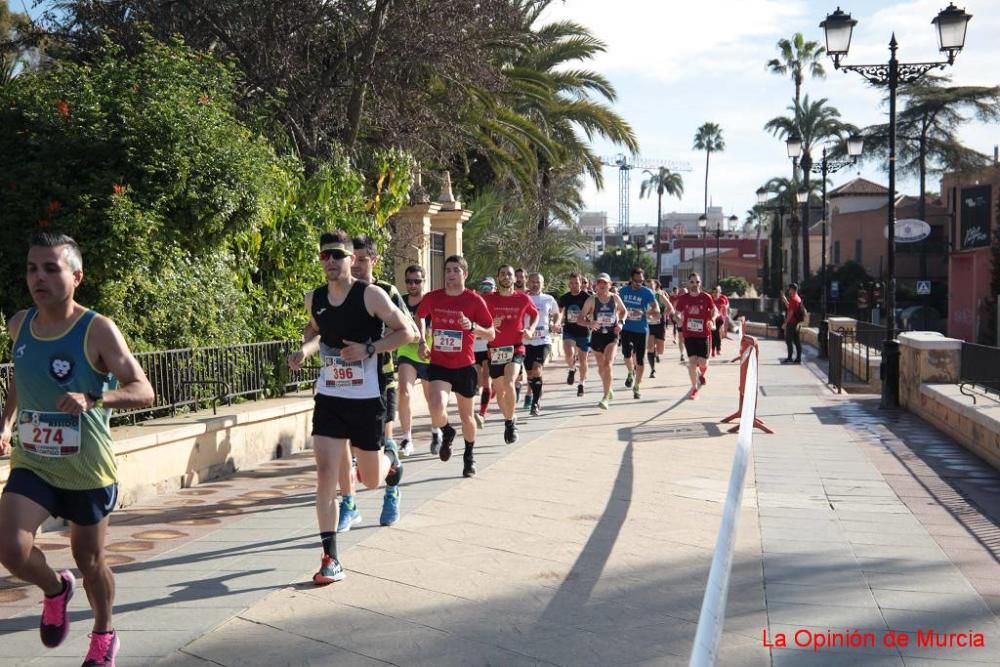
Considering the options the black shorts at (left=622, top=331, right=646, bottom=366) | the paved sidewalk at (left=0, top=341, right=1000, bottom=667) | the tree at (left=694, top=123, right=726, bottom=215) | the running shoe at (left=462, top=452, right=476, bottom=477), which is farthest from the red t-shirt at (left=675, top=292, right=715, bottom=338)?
the tree at (left=694, top=123, right=726, bottom=215)

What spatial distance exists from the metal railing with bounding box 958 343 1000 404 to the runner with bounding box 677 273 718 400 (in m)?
3.72

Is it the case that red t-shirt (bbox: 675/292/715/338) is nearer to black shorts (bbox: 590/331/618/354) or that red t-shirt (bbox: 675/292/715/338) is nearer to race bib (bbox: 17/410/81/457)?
black shorts (bbox: 590/331/618/354)

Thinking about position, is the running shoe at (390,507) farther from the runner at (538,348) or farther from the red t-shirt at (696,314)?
the red t-shirt at (696,314)

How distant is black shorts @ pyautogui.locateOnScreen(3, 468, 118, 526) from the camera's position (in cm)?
437

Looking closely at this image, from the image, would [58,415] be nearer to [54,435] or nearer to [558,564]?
[54,435]

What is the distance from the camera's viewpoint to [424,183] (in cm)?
2502

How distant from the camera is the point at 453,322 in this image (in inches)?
364

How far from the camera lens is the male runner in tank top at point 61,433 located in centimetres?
433

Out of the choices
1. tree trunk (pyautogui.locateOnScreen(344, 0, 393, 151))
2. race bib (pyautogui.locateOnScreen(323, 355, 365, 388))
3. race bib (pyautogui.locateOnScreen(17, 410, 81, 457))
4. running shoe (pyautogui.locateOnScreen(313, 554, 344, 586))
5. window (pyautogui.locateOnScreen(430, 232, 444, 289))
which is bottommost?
running shoe (pyautogui.locateOnScreen(313, 554, 344, 586))

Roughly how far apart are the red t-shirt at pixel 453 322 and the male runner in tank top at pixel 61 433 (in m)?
4.92

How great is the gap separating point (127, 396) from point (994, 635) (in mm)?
3960

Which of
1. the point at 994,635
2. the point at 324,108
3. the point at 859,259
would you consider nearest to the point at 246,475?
the point at 994,635

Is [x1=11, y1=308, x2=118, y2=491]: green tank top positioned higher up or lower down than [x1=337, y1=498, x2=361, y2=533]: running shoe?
higher up

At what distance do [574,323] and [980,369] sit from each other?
5.69m
